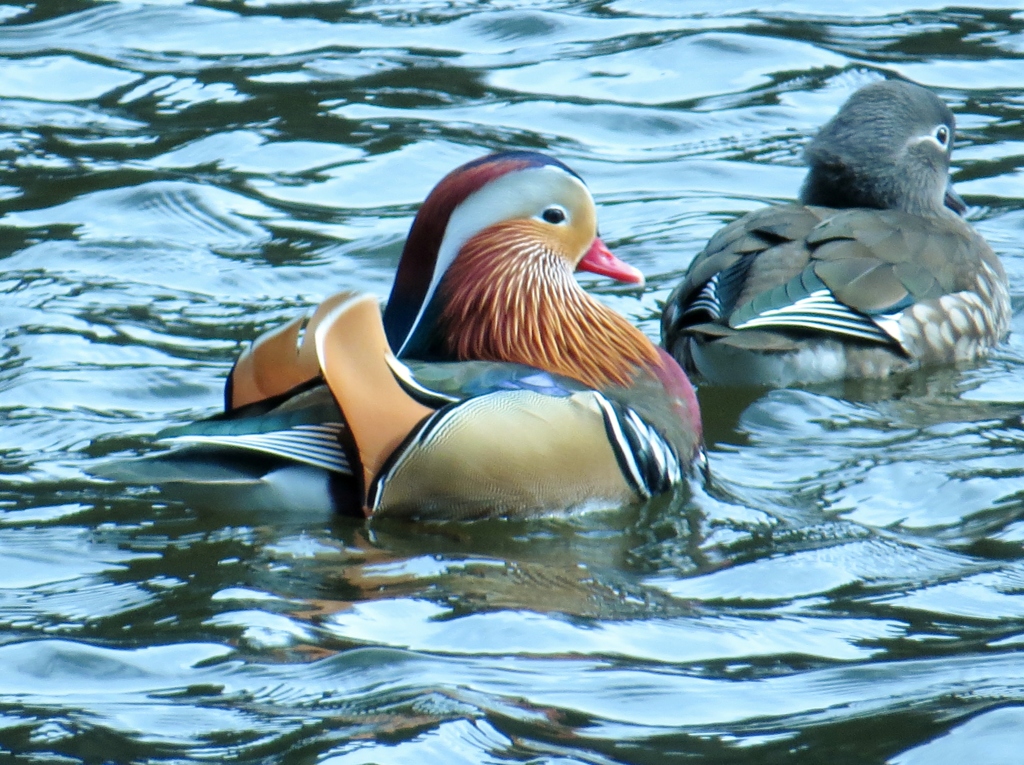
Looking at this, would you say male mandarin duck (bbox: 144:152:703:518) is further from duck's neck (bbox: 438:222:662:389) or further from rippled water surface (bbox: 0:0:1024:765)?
rippled water surface (bbox: 0:0:1024:765)

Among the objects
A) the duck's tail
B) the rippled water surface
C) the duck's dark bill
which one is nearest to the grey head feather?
the duck's dark bill

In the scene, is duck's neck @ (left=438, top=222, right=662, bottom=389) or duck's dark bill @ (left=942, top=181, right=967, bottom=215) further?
duck's dark bill @ (left=942, top=181, right=967, bottom=215)

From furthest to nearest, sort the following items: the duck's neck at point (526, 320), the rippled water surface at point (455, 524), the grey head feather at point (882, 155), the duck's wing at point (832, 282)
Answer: the grey head feather at point (882, 155)
the duck's wing at point (832, 282)
the duck's neck at point (526, 320)
the rippled water surface at point (455, 524)

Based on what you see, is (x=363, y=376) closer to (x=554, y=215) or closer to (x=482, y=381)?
(x=482, y=381)

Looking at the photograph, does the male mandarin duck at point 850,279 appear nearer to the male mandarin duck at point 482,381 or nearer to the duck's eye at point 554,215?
the male mandarin duck at point 482,381

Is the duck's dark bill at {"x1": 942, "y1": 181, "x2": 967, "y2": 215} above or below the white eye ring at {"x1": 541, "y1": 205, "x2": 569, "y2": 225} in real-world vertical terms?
below

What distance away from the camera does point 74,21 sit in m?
9.99

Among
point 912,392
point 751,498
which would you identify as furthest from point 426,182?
point 751,498

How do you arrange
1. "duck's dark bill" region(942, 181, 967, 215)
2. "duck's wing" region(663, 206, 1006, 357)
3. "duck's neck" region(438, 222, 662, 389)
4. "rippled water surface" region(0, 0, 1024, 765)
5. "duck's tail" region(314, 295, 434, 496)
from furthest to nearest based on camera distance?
"duck's dark bill" region(942, 181, 967, 215) → "duck's wing" region(663, 206, 1006, 357) → "duck's neck" region(438, 222, 662, 389) → "duck's tail" region(314, 295, 434, 496) → "rippled water surface" region(0, 0, 1024, 765)

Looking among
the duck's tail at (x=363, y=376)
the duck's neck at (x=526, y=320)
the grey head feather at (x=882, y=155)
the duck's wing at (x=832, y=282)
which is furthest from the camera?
the grey head feather at (x=882, y=155)

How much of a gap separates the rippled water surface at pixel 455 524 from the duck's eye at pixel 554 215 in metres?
0.93

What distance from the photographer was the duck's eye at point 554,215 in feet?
17.3

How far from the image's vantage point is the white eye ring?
17.3 feet

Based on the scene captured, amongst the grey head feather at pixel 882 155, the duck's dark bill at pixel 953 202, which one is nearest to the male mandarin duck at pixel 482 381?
the grey head feather at pixel 882 155
